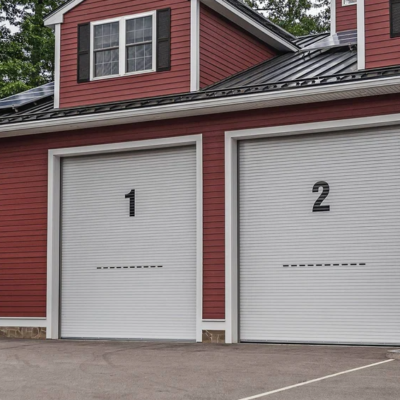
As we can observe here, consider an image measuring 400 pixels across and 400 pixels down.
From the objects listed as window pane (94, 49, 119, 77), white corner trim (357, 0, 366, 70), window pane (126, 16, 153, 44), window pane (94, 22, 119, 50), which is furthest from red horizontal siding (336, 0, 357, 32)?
window pane (94, 49, 119, 77)

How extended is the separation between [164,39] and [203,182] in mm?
3064

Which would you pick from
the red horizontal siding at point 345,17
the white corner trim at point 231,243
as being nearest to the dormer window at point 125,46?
the white corner trim at point 231,243

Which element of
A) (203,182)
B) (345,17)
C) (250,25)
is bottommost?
(203,182)

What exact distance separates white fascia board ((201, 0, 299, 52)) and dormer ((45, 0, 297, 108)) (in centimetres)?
2

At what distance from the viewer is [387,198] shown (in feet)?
45.0

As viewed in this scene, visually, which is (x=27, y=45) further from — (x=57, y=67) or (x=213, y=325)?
(x=213, y=325)

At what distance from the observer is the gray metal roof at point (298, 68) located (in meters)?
15.0

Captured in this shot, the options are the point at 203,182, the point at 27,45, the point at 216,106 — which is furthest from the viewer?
→ the point at 27,45

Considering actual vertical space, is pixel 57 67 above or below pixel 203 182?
above

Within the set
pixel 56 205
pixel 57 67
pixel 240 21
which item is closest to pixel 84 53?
pixel 57 67

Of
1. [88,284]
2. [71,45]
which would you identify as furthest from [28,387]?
[71,45]

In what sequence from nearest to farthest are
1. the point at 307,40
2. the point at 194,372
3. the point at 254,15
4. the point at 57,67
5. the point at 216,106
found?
the point at 194,372
the point at 216,106
the point at 57,67
the point at 254,15
the point at 307,40

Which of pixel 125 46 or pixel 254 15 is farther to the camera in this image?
pixel 254 15

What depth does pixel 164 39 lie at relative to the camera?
16.2m
